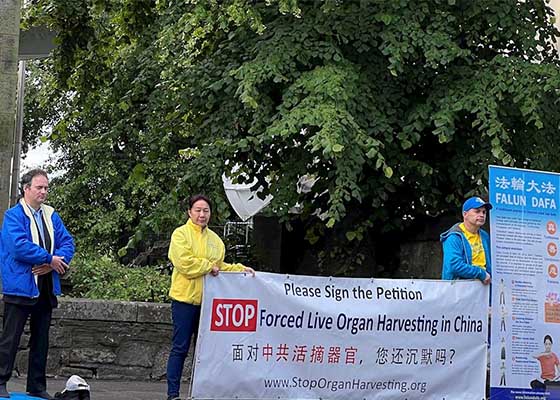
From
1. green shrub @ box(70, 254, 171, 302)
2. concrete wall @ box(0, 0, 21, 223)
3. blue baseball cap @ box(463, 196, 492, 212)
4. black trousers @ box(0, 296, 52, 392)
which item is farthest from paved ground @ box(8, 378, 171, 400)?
blue baseball cap @ box(463, 196, 492, 212)

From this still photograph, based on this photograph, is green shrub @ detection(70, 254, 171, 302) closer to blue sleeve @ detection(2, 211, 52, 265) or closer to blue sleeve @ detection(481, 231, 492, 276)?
blue sleeve @ detection(2, 211, 52, 265)

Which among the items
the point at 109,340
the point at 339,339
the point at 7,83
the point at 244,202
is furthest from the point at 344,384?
the point at 244,202

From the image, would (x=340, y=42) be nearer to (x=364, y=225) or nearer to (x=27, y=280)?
(x=364, y=225)

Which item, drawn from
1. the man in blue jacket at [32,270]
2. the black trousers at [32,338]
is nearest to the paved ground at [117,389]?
the black trousers at [32,338]

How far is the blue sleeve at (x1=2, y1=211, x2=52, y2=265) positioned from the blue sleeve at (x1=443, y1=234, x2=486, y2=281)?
3424 mm

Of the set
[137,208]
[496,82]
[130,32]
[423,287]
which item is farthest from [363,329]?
[137,208]

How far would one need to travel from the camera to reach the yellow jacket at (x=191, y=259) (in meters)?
8.29

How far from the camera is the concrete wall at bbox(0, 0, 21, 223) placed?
8594mm

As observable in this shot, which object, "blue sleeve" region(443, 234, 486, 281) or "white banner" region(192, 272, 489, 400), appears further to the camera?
"blue sleeve" region(443, 234, 486, 281)

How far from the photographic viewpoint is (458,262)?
28.9 feet

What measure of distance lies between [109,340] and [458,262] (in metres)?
3.97

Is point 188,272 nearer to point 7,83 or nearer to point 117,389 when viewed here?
point 7,83

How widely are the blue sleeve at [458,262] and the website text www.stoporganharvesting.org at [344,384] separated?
1.04m

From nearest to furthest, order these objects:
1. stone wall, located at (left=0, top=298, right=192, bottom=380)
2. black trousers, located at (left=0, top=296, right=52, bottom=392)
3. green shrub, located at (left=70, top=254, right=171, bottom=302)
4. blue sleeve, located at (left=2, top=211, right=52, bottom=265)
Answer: blue sleeve, located at (left=2, top=211, right=52, bottom=265) → black trousers, located at (left=0, top=296, right=52, bottom=392) → stone wall, located at (left=0, top=298, right=192, bottom=380) → green shrub, located at (left=70, top=254, right=171, bottom=302)
